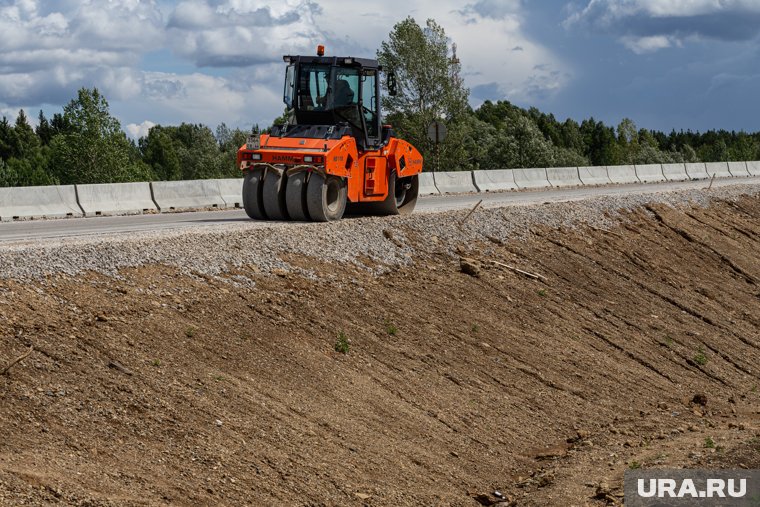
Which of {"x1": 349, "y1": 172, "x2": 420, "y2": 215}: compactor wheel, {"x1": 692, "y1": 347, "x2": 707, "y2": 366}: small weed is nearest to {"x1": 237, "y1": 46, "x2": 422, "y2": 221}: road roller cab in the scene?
{"x1": 349, "y1": 172, "x2": 420, "y2": 215}: compactor wheel

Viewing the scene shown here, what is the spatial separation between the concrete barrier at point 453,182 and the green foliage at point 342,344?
2493 centimetres

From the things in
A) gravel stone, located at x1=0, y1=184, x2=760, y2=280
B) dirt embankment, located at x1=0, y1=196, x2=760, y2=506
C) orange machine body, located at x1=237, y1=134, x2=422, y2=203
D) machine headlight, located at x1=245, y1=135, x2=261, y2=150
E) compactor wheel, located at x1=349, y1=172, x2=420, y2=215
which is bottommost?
dirt embankment, located at x1=0, y1=196, x2=760, y2=506

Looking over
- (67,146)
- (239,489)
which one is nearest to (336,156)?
(239,489)

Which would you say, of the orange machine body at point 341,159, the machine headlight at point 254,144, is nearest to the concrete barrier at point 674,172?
the orange machine body at point 341,159

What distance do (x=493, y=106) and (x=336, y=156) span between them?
118 metres

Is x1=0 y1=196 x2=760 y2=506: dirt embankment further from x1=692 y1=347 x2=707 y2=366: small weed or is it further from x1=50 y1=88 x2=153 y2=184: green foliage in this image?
x1=50 y1=88 x2=153 y2=184: green foliage

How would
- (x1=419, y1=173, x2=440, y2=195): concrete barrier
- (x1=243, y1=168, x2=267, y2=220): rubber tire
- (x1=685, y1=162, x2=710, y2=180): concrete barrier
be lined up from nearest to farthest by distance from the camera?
1. (x1=243, y1=168, x2=267, y2=220): rubber tire
2. (x1=419, y1=173, x2=440, y2=195): concrete barrier
3. (x1=685, y1=162, x2=710, y2=180): concrete barrier

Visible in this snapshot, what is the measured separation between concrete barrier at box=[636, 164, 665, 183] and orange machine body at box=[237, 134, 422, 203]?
33060 mm

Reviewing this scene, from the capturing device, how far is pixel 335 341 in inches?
A: 517

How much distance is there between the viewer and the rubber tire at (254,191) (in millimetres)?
19984

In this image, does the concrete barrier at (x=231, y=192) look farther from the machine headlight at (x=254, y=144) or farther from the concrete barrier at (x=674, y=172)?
the concrete barrier at (x=674, y=172)

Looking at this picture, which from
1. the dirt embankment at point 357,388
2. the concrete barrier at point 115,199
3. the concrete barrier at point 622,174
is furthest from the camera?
the concrete barrier at point 622,174

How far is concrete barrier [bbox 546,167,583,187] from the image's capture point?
45125mm

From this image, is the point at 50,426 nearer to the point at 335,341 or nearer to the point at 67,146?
the point at 335,341
